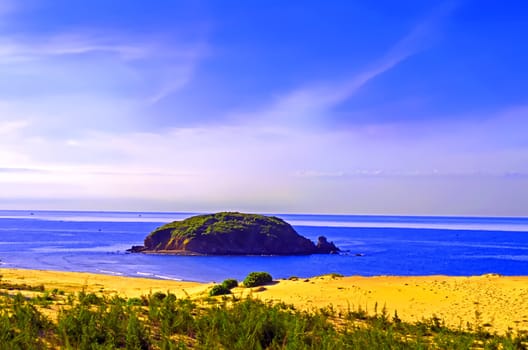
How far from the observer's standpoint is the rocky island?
4218 inches

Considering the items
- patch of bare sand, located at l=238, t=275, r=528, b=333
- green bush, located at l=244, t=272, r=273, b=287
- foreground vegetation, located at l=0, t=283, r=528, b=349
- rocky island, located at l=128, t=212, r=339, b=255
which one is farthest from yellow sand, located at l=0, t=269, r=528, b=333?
rocky island, located at l=128, t=212, r=339, b=255

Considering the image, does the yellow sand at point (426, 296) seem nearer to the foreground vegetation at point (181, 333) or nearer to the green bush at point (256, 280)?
the green bush at point (256, 280)

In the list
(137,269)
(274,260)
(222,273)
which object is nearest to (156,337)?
(222,273)

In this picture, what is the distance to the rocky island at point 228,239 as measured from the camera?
10712cm

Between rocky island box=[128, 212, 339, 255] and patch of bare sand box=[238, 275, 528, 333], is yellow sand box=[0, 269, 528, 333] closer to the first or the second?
patch of bare sand box=[238, 275, 528, 333]

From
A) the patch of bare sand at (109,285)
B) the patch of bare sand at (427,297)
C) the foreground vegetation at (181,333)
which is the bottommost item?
the patch of bare sand at (109,285)

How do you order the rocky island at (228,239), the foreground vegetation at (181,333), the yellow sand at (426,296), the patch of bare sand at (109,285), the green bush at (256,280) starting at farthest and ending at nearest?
1. the rocky island at (228,239)
2. the patch of bare sand at (109,285)
3. the green bush at (256,280)
4. the yellow sand at (426,296)
5. the foreground vegetation at (181,333)

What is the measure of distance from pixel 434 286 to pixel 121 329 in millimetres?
20808

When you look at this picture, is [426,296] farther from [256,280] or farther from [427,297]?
[256,280]

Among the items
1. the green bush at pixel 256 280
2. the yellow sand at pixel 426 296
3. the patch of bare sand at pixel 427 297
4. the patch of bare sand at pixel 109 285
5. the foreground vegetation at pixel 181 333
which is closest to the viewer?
the foreground vegetation at pixel 181 333

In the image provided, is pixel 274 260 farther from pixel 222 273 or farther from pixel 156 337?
pixel 156 337

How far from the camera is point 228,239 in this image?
4281 inches

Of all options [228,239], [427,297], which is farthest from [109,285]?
[228,239]

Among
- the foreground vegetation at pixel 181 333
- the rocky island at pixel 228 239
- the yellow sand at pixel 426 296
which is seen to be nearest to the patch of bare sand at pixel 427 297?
the yellow sand at pixel 426 296
